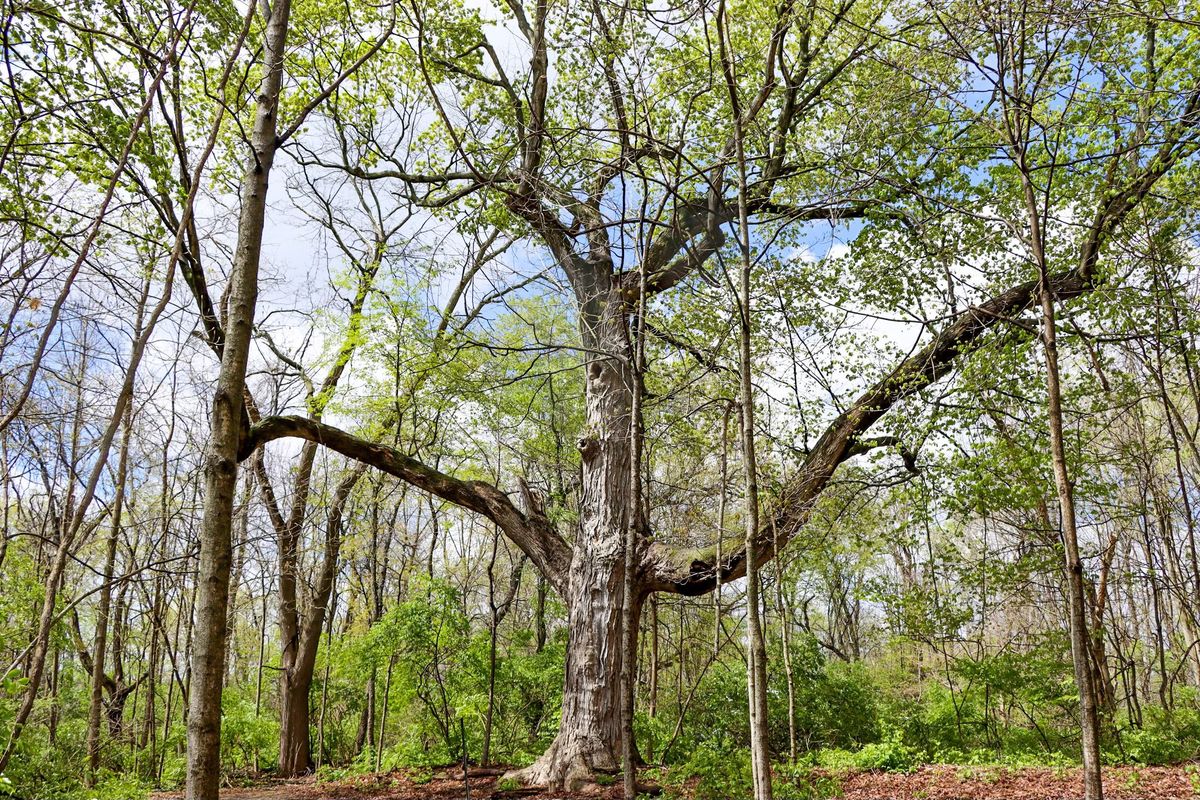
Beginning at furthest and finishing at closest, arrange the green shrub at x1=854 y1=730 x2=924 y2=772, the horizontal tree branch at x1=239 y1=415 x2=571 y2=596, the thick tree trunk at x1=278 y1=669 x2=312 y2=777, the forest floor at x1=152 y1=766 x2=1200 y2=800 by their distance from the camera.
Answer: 1. the thick tree trunk at x1=278 y1=669 x2=312 y2=777
2. the green shrub at x1=854 y1=730 x2=924 y2=772
3. the horizontal tree branch at x1=239 y1=415 x2=571 y2=596
4. the forest floor at x1=152 y1=766 x2=1200 y2=800

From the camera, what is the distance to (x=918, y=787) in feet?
23.9

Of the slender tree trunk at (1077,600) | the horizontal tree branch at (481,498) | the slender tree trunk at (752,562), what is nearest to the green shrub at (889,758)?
the horizontal tree branch at (481,498)

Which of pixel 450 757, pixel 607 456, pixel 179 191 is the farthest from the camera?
pixel 450 757

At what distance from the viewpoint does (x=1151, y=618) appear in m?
16.4

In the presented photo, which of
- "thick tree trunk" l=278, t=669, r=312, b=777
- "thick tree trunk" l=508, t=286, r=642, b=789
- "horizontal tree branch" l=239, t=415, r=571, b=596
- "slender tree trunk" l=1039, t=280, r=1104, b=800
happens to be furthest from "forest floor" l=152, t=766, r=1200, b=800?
"slender tree trunk" l=1039, t=280, r=1104, b=800

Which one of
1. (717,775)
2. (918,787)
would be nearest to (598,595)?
(717,775)

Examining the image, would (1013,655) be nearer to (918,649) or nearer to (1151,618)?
(918,649)

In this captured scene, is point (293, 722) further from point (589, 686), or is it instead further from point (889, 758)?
point (889, 758)

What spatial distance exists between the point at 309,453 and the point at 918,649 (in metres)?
14.9

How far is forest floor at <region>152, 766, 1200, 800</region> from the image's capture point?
6773 mm

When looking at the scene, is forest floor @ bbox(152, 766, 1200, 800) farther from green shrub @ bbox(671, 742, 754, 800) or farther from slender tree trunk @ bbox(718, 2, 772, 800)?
slender tree trunk @ bbox(718, 2, 772, 800)

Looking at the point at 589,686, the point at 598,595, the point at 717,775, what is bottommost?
the point at 717,775

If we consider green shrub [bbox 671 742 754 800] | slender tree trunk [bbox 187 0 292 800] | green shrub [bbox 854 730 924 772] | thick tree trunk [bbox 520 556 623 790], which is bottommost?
green shrub [bbox 854 730 924 772]

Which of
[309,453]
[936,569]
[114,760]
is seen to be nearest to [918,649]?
[936,569]
